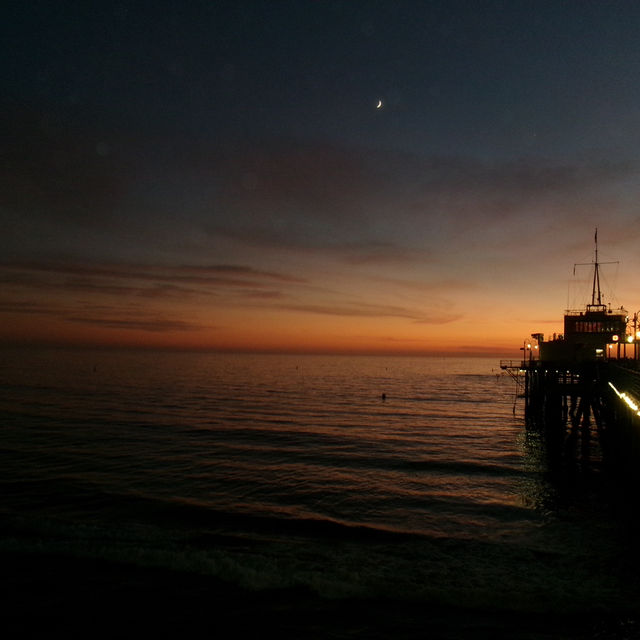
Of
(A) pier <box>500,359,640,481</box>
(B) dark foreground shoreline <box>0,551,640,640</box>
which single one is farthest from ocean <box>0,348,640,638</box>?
(A) pier <box>500,359,640,481</box>

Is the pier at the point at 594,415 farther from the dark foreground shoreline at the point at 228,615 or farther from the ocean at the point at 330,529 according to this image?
the dark foreground shoreline at the point at 228,615

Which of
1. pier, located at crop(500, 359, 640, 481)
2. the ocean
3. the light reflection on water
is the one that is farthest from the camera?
pier, located at crop(500, 359, 640, 481)

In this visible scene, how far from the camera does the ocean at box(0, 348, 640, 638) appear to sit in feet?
32.7

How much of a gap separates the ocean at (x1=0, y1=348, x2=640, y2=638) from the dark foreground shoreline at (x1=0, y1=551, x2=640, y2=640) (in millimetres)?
56

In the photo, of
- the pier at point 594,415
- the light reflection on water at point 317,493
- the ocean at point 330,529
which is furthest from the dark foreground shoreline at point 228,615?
the pier at point 594,415

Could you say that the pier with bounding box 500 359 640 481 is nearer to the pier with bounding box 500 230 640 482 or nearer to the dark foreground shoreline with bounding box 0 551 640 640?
the pier with bounding box 500 230 640 482

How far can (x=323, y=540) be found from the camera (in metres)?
14.1

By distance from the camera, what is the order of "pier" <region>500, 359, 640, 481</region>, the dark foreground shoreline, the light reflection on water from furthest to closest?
"pier" <region>500, 359, 640, 481</region>
the light reflection on water
the dark foreground shoreline

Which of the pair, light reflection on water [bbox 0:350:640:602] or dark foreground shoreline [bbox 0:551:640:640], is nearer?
dark foreground shoreline [bbox 0:551:640:640]

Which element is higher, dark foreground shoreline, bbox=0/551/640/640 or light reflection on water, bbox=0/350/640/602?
dark foreground shoreline, bbox=0/551/640/640

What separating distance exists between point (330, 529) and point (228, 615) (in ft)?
19.3

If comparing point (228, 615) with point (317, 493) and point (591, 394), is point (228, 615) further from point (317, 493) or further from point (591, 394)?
point (591, 394)

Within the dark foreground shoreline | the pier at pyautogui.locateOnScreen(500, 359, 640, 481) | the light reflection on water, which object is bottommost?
the light reflection on water

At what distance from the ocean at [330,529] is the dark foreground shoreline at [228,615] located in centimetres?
6
